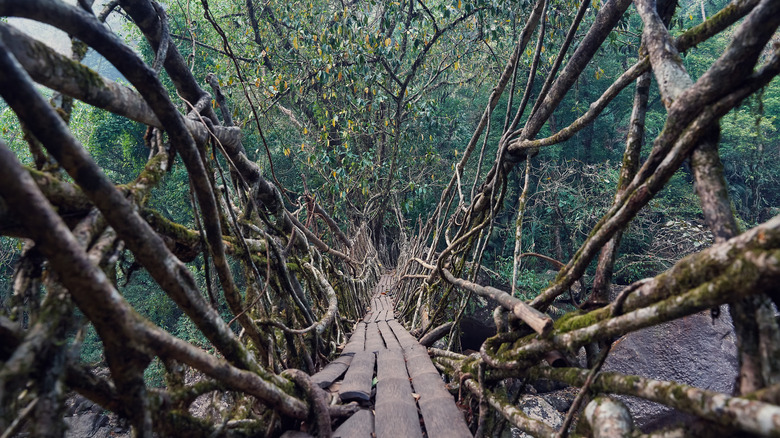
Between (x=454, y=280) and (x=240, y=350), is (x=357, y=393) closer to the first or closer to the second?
(x=240, y=350)

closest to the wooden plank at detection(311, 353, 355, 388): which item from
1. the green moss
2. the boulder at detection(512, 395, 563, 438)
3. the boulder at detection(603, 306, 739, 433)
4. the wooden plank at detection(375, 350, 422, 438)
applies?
the wooden plank at detection(375, 350, 422, 438)

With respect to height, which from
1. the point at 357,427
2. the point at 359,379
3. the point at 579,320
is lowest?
the point at 357,427

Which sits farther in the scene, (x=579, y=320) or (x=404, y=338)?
(x=404, y=338)

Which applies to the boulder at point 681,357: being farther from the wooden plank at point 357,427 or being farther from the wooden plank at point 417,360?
the wooden plank at point 357,427

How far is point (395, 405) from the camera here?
1.14 meters

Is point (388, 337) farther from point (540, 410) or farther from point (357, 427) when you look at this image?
point (540, 410)

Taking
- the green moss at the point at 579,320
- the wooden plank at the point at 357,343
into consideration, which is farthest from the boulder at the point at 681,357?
the green moss at the point at 579,320

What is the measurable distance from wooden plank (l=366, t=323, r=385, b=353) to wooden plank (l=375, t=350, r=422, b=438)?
1.25ft

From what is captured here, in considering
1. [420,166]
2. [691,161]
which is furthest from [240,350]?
[420,166]

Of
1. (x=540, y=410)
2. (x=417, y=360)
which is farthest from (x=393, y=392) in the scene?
(x=540, y=410)

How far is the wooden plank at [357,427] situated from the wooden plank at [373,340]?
0.80 m

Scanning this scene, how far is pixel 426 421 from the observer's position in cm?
106

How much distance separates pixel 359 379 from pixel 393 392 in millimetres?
181

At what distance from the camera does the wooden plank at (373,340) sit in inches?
77.3
